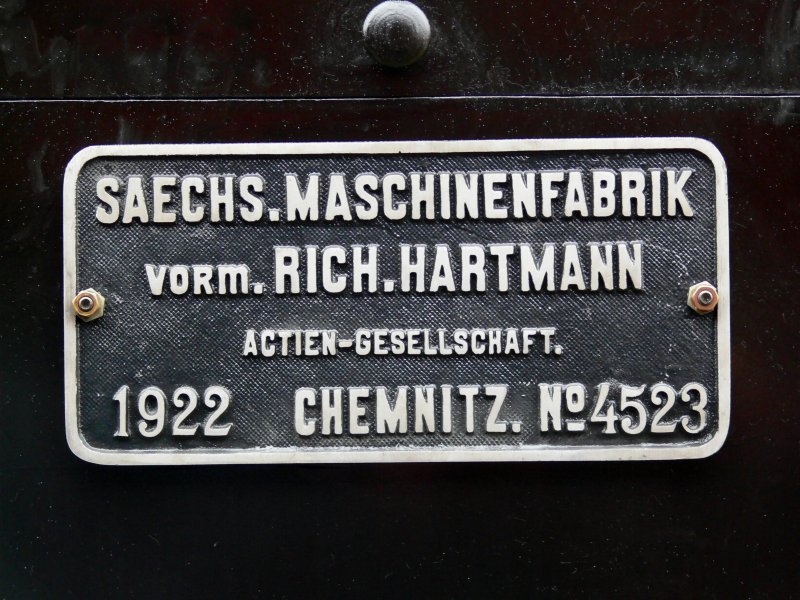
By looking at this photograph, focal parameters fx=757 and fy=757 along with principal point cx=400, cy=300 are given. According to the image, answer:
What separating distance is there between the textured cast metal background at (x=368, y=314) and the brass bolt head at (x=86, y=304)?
2 cm

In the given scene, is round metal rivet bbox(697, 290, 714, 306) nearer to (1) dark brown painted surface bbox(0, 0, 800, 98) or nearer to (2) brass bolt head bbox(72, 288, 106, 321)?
(1) dark brown painted surface bbox(0, 0, 800, 98)

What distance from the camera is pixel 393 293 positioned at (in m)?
1.55

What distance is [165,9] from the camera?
1546 millimetres

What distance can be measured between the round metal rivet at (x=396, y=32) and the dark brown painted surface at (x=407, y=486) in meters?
0.10

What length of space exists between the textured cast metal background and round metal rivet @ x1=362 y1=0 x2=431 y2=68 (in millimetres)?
203

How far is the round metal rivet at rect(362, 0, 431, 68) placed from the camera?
4.87 ft

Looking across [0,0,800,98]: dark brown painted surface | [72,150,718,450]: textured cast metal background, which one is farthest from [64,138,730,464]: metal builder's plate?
[0,0,800,98]: dark brown painted surface

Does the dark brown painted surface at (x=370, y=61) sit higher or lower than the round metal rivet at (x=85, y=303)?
higher

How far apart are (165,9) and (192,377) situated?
0.75 meters

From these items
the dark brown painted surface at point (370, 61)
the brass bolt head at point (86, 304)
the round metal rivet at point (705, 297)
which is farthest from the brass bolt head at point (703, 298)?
the brass bolt head at point (86, 304)

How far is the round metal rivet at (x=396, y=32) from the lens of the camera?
1485 mm

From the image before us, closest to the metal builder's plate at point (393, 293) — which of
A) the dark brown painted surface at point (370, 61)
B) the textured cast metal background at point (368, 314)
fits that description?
the textured cast metal background at point (368, 314)

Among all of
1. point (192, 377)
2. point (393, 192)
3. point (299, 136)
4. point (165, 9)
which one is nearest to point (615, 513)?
point (393, 192)

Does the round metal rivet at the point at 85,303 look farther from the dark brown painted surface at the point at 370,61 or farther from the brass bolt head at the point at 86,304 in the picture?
the dark brown painted surface at the point at 370,61
